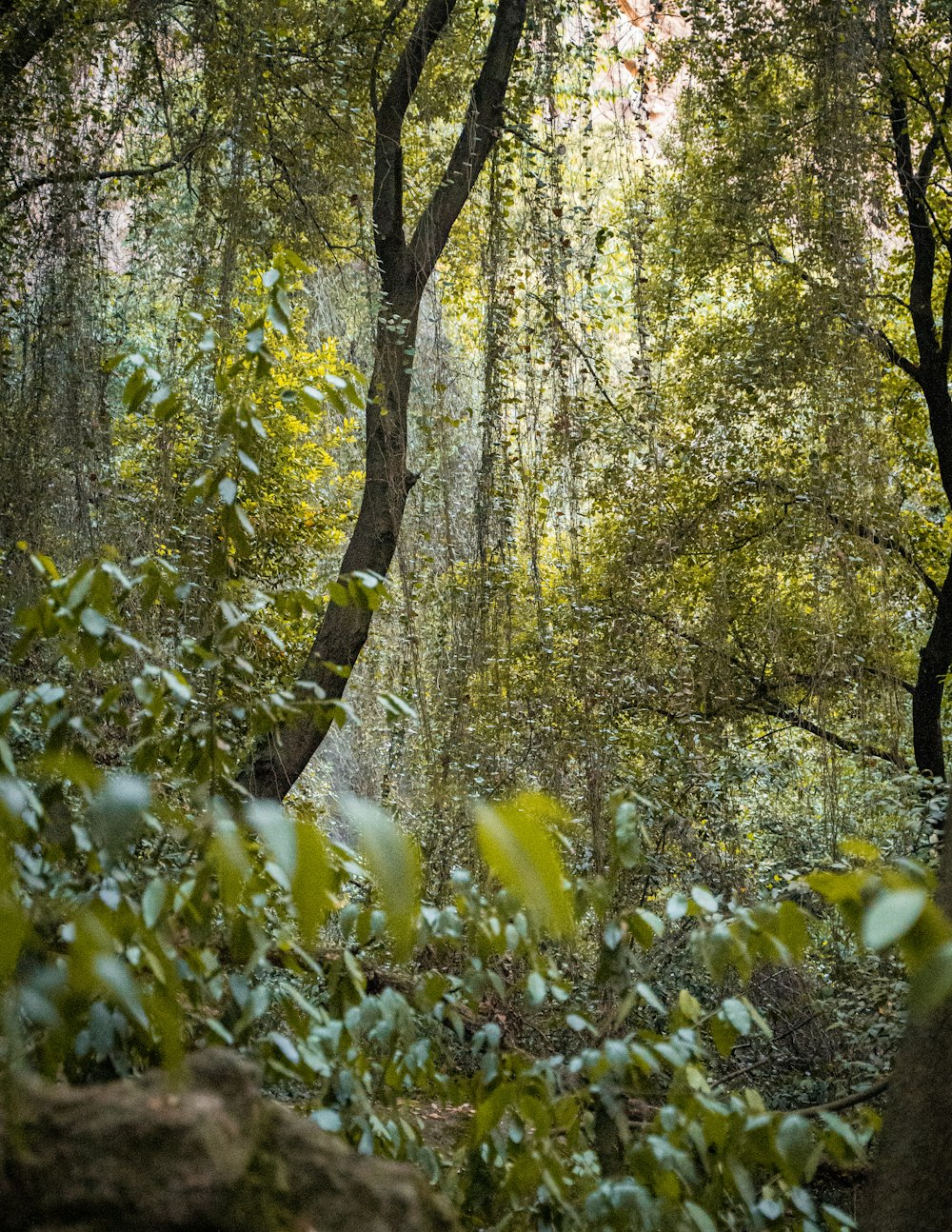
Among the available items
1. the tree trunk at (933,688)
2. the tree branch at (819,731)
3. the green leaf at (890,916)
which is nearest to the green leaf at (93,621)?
the green leaf at (890,916)

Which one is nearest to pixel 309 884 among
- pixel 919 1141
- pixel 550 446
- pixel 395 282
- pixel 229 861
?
pixel 229 861

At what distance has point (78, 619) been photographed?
1123 mm

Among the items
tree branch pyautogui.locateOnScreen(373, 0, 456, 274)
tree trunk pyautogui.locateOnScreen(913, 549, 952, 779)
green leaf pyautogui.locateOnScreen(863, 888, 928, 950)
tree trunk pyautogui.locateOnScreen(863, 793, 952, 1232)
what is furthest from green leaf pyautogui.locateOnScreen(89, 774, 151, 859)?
tree trunk pyautogui.locateOnScreen(913, 549, 952, 779)

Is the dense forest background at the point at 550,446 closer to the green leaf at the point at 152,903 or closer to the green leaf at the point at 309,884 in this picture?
the green leaf at the point at 152,903

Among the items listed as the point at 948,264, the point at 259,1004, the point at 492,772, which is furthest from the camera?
the point at 948,264

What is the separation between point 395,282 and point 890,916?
4.35 meters

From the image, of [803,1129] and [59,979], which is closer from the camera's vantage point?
[59,979]

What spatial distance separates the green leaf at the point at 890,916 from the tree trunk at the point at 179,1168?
1.56ft

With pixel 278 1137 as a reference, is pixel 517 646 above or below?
above

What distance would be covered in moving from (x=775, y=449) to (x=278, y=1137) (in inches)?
207

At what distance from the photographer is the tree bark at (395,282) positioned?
169 inches

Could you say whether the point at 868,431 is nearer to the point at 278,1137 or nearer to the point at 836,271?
the point at 836,271

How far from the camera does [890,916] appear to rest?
2.11 ft

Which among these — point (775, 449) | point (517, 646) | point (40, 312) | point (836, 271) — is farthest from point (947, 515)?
point (40, 312)
